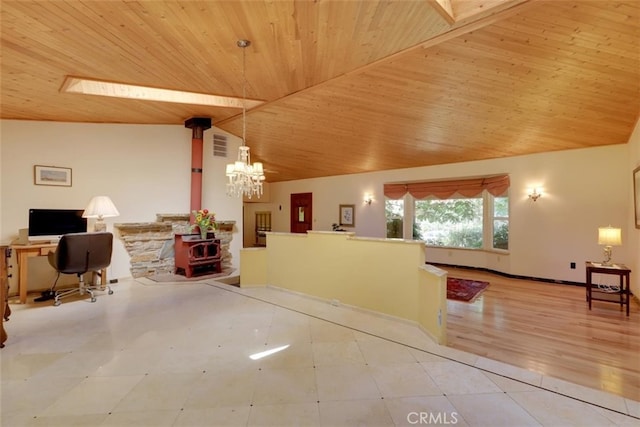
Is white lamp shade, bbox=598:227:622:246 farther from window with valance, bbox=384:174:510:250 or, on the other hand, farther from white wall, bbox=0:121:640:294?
window with valance, bbox=384:174:510:250

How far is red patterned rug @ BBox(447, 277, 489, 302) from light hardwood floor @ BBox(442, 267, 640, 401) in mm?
155

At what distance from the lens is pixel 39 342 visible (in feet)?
8.89

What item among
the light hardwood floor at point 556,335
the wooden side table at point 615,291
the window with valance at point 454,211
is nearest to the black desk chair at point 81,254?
the light hardwood floor at point 556,335

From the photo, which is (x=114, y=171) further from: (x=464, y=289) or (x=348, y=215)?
(x=464, y=289)

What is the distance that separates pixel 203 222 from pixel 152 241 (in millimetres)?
1084

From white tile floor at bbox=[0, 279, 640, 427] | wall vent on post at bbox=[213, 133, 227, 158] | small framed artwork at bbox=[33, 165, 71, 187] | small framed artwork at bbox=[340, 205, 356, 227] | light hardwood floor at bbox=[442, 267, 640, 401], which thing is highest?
wall vent on post at bbox=[213, 133, 227, 158]

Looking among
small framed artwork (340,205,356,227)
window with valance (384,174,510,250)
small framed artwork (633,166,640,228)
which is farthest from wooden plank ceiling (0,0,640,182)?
small framed artwork (340,205,356,227)

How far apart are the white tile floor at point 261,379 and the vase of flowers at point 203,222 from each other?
2198 mm

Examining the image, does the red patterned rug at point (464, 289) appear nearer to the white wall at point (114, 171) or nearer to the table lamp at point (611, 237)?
the table lamp at point (611, 237)

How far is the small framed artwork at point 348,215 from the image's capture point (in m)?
8.06

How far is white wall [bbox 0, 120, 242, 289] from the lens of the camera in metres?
4.20

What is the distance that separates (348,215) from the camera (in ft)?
26.8

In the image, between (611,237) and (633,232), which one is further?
(633,232)

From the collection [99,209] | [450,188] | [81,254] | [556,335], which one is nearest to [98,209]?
[99,209]
